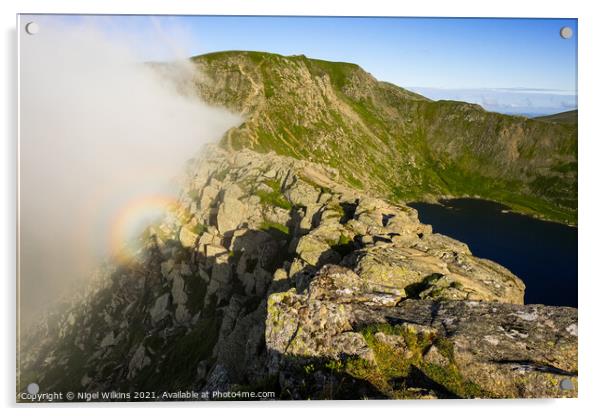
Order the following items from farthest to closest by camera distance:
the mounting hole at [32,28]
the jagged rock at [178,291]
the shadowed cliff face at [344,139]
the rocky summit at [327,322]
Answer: the shadowed cliff face at [344,139]
the jagged rock at [178,291]
the mounting hole at [32,28]
the rocky summit at [327,322]

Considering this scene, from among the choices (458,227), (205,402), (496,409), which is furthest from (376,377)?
(458,227)

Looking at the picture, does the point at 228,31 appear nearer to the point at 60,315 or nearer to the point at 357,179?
the point at 60,315

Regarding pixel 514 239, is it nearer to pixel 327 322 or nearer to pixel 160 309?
pixel 160 309

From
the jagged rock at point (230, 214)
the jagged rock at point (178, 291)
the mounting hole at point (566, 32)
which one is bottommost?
the jagged rock at point (178, 291)

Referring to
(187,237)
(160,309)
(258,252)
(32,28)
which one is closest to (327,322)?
(32,28)
